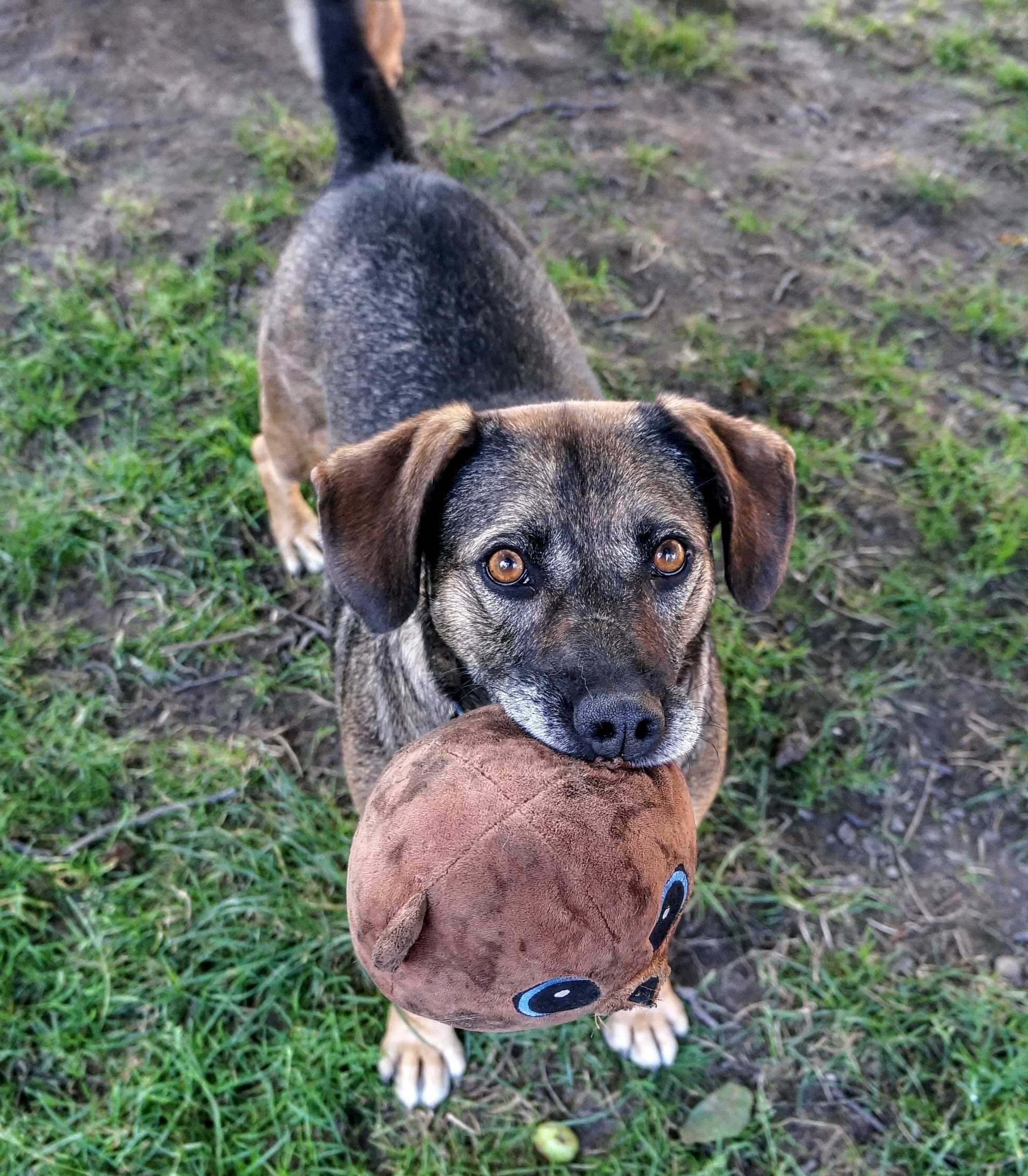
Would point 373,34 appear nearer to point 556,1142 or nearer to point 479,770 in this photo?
point 479,770

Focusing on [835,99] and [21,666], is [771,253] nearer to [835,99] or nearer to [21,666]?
[835,99]

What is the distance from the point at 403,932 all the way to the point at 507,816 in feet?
0.94

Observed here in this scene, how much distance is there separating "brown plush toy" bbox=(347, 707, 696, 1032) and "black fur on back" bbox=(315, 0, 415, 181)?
318cm

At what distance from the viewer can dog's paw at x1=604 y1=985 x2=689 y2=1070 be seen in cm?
319

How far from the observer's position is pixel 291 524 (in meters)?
4.38

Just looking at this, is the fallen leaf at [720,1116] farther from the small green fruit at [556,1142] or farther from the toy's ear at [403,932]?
the toy's ear at [403,932]

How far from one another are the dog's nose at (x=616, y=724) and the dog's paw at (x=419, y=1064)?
5.25 ft

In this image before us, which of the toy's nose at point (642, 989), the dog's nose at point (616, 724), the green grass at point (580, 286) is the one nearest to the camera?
the toy's nose at point (642, 989)

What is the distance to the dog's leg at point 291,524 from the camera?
4344mm

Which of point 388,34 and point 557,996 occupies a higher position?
point 388,34

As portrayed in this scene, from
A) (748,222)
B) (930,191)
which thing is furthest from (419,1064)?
(930,191)

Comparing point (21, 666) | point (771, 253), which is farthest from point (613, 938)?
point (771, 253)

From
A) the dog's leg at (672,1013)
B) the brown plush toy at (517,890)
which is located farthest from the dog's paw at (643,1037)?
the brown plush toy at (517,890)

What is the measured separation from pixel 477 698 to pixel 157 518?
2645 millimetres
